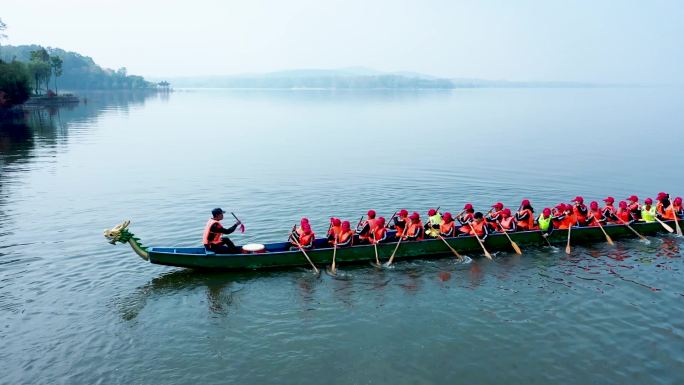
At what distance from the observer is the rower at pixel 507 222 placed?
23094 millimetres

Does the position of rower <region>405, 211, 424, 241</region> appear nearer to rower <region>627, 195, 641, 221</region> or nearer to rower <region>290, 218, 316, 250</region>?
rower <region>290, 218, 316, 250</region>

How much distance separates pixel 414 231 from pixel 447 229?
1550 millimetres

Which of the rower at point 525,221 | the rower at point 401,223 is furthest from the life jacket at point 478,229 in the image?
the rower at point 401,223

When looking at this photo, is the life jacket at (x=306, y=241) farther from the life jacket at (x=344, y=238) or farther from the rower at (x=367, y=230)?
the rower at (x=367, y=230)

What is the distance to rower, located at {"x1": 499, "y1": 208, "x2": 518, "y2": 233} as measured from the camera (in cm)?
2309

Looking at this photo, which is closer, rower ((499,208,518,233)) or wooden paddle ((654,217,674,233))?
rower ((499,208,518,233))

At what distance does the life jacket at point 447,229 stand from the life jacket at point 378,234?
8.47 ft

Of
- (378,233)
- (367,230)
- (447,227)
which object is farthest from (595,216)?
(367,230)

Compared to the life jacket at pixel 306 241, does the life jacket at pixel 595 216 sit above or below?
above

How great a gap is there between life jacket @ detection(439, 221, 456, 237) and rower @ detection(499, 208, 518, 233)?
2514mm

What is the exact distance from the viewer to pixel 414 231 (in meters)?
21.8

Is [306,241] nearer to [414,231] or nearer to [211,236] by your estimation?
Answer: [211,236]

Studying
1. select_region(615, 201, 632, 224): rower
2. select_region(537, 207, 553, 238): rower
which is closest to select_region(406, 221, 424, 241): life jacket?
select_region(537, 207, 553, 238): rower

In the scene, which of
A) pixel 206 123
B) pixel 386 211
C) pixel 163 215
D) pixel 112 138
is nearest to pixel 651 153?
pixel 386 211
